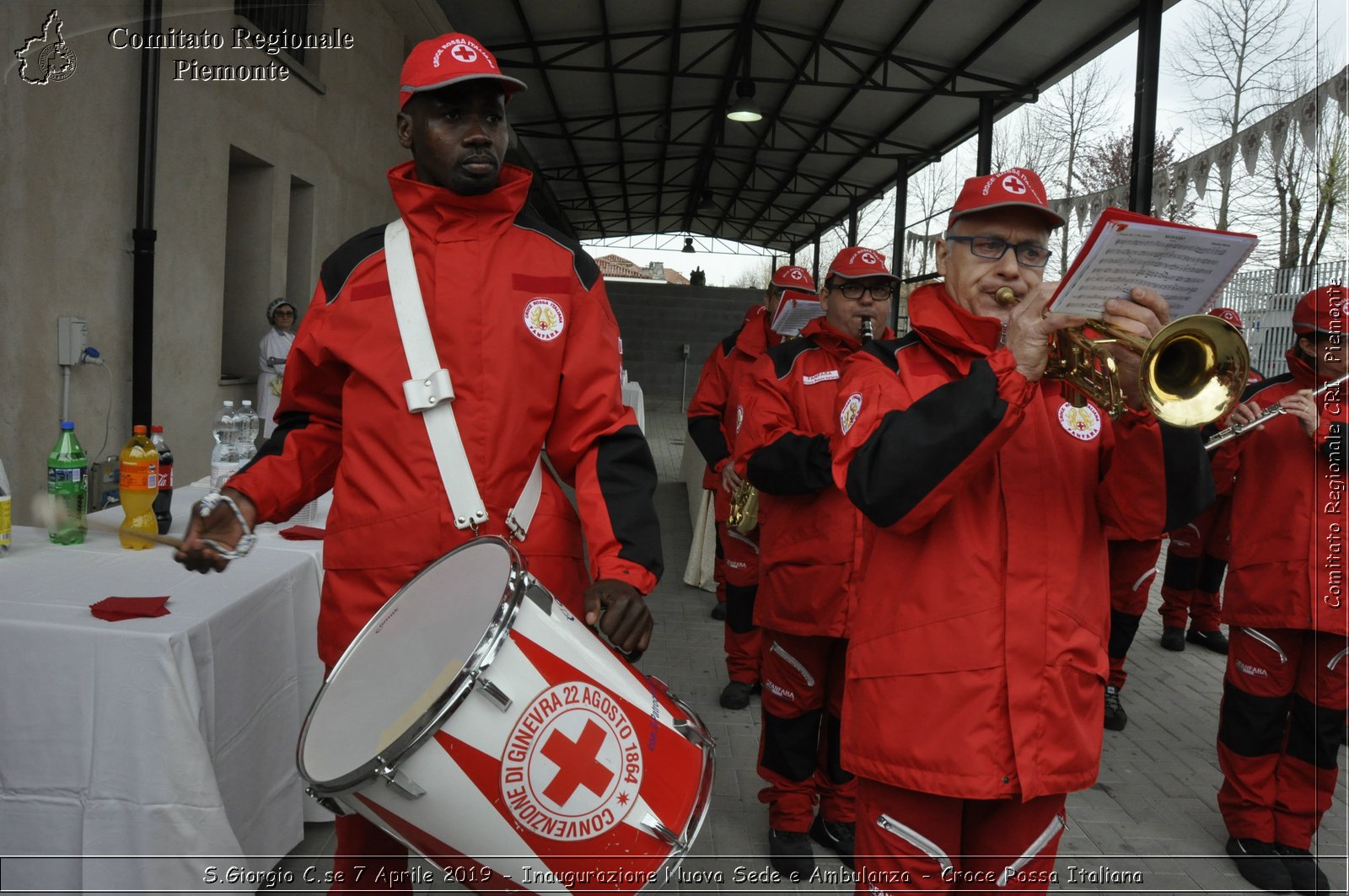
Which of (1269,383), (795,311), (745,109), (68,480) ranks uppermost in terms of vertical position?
(745,109)

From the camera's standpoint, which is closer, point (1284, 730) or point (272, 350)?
point (1284, 730)

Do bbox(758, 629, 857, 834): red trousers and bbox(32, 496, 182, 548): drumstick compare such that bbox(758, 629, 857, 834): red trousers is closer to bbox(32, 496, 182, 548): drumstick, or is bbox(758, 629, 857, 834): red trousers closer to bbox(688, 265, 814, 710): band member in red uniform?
bbox(688, 265, 814, 710): band member in red uniform

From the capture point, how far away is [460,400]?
2158mm

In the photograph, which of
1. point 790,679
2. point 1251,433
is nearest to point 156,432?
point 790,679

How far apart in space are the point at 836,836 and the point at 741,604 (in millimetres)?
1612

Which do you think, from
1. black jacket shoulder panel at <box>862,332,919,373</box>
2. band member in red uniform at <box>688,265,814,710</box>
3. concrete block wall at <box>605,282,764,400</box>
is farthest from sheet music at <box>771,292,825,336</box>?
concrete block wall at <box>605,282,764,400</box>

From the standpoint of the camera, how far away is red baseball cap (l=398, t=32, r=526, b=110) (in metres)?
2.16

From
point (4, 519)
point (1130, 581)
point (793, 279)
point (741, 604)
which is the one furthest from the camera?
point (793, 279)

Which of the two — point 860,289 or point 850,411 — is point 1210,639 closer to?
point 860,289

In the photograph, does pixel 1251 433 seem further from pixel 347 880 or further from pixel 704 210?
pixel 704 210

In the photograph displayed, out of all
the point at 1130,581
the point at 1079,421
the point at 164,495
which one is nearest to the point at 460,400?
the point at 1079,421

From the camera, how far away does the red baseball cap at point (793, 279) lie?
6.21 metres

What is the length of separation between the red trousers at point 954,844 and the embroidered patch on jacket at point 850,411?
778 mm

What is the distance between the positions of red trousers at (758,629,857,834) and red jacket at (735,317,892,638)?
5.5 inches
